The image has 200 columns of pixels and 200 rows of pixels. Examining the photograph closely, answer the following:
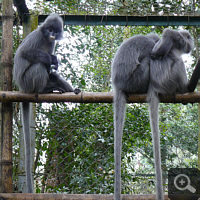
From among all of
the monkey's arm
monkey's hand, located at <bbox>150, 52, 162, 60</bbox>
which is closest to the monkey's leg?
the monkey's arm

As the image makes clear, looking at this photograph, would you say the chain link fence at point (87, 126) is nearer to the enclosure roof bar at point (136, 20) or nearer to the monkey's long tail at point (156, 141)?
the enclosure roof bar at point (136, 20)

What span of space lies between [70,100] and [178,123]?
2705 mm

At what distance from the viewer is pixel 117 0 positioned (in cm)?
340

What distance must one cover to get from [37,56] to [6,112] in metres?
0.69

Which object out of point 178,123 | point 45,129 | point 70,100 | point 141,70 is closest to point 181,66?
point 141,70

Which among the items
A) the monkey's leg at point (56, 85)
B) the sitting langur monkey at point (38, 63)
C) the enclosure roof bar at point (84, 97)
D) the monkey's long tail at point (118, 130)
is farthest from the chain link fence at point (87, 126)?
the monkey's long tail at point (118, 130)

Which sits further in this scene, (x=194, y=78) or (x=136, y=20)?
(x=136, y=20)

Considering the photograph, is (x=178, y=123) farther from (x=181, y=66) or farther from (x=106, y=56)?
(x=181, y=66)

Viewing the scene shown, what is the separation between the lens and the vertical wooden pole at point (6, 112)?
268 cm

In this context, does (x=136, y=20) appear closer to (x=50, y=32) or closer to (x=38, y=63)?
(x=50, y=32)

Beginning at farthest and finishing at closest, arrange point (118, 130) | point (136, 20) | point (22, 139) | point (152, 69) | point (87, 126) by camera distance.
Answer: point (87, 126) < point (136, 20) < point (22, 139) < point (152, 69) < point (118, 130)

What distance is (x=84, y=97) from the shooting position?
8.67 feet

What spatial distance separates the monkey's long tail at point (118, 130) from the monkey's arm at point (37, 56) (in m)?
0.85

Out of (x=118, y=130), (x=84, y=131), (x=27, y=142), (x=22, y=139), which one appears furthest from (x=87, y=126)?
(x=118, y=130)
